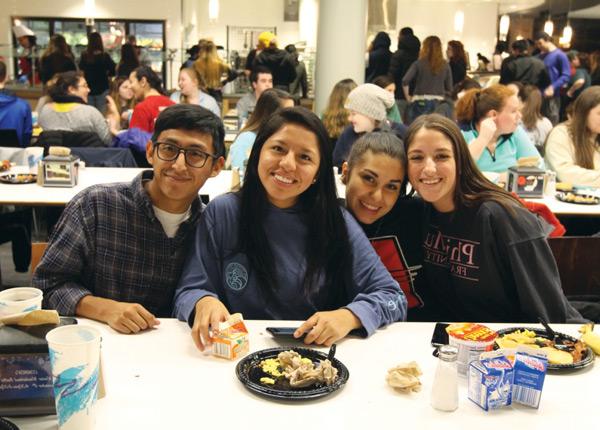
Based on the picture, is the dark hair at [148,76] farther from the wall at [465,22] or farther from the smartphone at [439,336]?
the wall at [465,22]

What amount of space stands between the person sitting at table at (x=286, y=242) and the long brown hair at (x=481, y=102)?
7.42ft

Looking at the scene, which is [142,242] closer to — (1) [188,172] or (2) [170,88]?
(1) [188,172]

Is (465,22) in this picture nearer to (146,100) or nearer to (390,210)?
(146,100)

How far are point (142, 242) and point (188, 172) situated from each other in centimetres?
27

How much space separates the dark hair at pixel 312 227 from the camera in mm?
2074

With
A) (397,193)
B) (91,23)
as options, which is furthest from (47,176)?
(91,23)

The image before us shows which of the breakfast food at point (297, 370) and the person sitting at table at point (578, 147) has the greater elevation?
the person sitting at table at point (578, 147)

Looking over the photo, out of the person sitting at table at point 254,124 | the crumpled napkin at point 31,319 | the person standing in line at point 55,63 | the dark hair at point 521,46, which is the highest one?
the dark hair at point 521,46

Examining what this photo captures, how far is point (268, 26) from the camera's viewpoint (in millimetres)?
10359

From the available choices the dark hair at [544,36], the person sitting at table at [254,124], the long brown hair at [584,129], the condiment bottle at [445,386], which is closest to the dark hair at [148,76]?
the person sitting at table at [254,124]

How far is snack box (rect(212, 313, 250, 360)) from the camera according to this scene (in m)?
1.67

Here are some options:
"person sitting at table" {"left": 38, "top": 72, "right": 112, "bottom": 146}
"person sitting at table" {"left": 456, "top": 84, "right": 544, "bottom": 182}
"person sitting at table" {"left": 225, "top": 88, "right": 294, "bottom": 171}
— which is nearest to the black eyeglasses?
"person sitting at table" {"left": 225, "top": 88, "right": 294, "bottom": 171}

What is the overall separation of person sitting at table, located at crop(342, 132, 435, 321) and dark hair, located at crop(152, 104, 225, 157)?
21.6 inches

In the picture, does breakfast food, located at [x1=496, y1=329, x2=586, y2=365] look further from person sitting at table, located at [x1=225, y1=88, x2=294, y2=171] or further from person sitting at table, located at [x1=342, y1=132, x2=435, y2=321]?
person sitting at table, located at [x1=225, y1=88, x2=294, y2=171]
